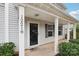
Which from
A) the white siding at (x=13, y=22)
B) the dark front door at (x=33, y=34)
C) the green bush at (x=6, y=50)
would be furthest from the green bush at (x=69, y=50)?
the dark front door at (x=33, y=34)

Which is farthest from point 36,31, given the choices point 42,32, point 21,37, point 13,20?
point 21,37

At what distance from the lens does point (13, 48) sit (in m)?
7.84

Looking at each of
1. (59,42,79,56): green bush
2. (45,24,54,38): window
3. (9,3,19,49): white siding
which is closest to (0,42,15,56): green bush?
(9,3,19,49): white siding

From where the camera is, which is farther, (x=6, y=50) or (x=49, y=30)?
(x=49, y=30)

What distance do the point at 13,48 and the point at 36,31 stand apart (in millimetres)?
4343

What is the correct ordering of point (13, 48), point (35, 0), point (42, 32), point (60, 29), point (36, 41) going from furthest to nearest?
point (60, 29), point (42, 32), point (36, 41), point (13, 48), point (35, 0)

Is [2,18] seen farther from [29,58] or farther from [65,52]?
[65,52]

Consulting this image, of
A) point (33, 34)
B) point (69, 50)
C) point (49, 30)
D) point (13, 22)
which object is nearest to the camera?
point (69, 50)

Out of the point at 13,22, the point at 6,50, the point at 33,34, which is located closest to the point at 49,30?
the point at 33,34

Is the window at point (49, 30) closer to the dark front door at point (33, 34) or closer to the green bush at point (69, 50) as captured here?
the dark front door at point (33, 34)

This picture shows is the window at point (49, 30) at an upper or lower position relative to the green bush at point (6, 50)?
upper

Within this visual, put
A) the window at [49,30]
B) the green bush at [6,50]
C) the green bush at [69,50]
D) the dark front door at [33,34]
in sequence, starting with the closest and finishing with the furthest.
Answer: the green bush at [6,50] → the green bush at [69,50] → the dark front door at [33,34] → the window at [49,30]

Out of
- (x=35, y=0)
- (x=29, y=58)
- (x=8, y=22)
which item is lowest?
(x=29, y=58)

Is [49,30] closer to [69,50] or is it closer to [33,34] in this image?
[33,34]
